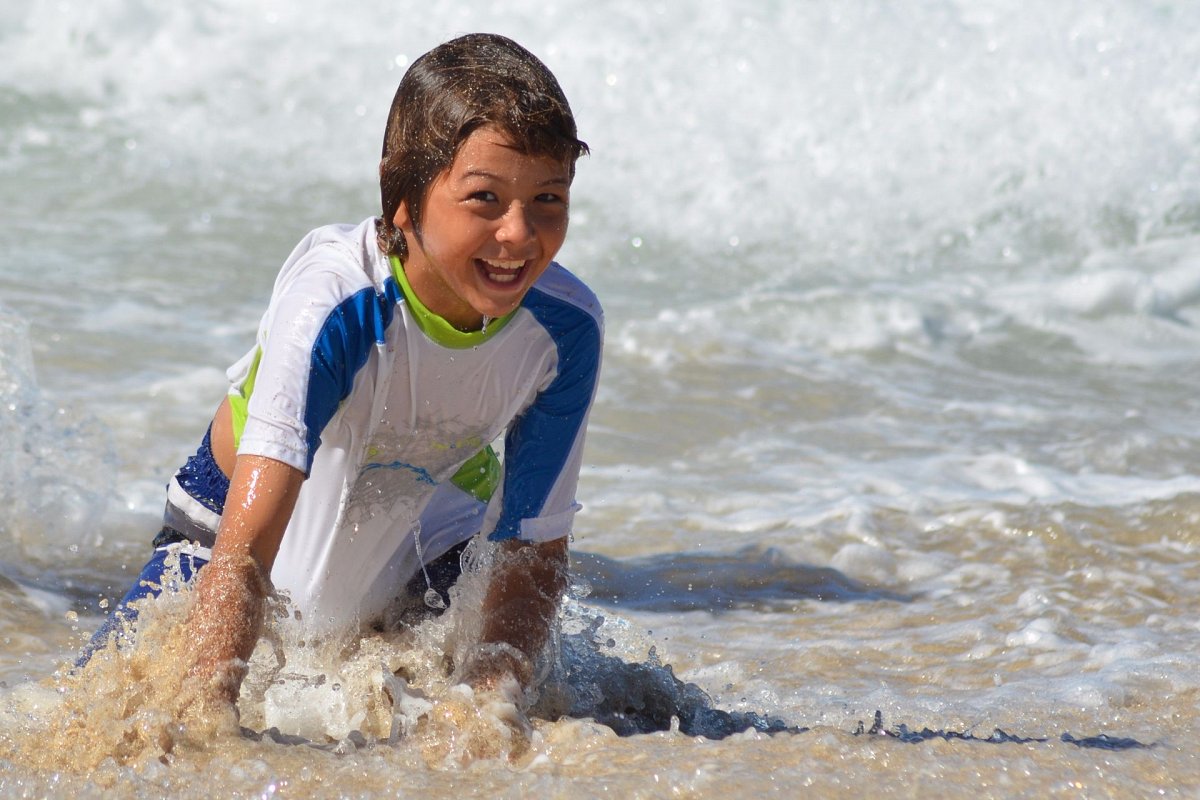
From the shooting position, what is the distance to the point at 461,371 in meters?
2.71

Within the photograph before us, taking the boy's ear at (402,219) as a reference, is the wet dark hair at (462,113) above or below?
above

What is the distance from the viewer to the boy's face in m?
2.44

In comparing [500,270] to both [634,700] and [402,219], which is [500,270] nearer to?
[402,219]

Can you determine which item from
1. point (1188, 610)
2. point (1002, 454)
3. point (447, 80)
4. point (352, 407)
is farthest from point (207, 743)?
point (1002, 454)

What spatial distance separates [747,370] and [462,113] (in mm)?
4023

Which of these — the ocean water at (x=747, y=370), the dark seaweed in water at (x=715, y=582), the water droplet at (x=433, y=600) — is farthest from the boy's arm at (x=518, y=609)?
the dark seaweed in water at (x=715, y=582)

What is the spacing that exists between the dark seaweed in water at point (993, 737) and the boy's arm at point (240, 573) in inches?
42.9

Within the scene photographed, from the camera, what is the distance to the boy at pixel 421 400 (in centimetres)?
238

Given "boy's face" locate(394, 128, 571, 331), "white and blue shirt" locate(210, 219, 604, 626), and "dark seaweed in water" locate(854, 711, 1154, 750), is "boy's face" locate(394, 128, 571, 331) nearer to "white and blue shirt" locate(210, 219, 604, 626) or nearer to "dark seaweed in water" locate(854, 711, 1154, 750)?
"white and blue shirt" locate(210, 219, 604, 626)

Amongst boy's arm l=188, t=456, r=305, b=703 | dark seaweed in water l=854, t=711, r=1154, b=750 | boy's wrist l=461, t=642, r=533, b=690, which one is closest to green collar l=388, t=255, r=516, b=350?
boy's arm l=188, t=456, r=305, b=703

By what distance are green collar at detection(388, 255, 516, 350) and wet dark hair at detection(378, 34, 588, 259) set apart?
43 millimetres

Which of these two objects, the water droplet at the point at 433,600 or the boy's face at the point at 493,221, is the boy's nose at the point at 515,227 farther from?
the water droplet at the point at 433,600

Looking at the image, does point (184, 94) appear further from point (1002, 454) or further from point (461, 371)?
point (461, 371)

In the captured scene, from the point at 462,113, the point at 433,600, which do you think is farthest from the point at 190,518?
the point at 462,113
